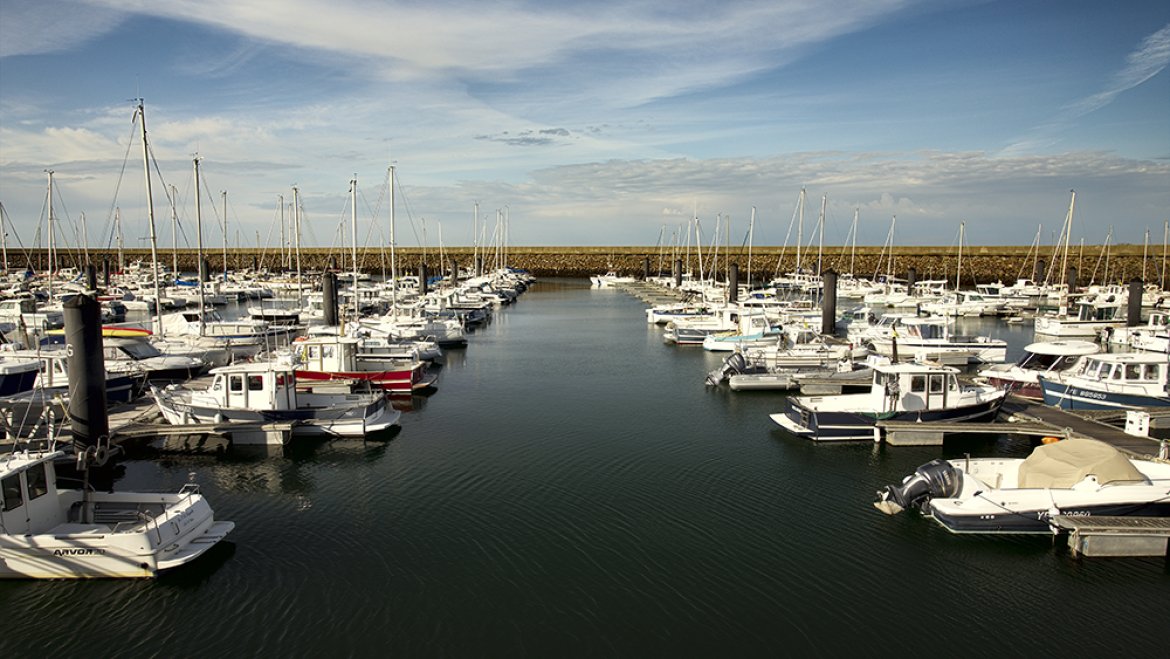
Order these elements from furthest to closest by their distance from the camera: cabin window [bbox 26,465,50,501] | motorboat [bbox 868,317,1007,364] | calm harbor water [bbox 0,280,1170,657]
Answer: motorboat [bbox 868,317,1007,364] → cabin window [bbox 26,465,50,501] → calm harbor water [bbox 0,280,1170,657]

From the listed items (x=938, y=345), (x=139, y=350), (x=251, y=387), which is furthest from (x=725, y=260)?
(x=251, y=387)

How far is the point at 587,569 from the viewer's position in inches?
661

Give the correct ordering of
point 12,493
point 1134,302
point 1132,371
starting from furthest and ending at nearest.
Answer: point 1134,302 → point 1132,371 → point 12,493

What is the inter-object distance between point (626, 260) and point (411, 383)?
Answer: 122698mm

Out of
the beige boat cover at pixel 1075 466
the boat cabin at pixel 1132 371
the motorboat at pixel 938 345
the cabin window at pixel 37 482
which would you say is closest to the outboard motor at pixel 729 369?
the motorboat at pixel 938 345

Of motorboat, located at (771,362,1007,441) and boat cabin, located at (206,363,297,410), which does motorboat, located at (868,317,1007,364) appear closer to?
motorboat, located at (771,362,1007,441)

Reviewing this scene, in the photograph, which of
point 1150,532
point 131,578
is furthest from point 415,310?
point 1150,532

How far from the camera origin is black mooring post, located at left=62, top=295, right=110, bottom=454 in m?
20.4

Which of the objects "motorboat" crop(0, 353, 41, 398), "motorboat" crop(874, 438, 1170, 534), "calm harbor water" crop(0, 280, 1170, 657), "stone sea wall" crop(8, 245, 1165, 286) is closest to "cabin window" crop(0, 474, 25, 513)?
"calm harbor water" crop(0, 280, 1170, 657)

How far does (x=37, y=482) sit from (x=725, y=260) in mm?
126222

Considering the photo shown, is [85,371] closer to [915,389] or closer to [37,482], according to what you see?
[37,482]

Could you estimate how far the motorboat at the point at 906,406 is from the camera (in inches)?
1019

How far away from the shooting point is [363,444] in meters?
26.4

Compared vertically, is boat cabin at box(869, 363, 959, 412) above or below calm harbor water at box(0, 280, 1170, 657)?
above
